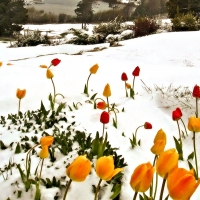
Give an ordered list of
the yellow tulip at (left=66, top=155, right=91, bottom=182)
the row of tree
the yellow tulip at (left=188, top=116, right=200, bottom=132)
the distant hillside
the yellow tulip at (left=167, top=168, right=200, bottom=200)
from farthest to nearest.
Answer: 1. the distant hillside
2. the row of tree
3. the yellow tulip at (left=188, top=116, right=200, bottom=132)
4. the yellow tulip at (left=66, top=155, right=91, bottom=182)
5. the yellow tulip at (left=167, top=168, right=200, bottom=200)

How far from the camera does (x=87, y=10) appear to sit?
18.8 metres

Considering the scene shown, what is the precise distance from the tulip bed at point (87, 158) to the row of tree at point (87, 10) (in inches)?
415

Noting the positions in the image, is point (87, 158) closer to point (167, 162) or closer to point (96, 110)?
point (167, 162)

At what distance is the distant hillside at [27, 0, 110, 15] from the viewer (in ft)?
67.7

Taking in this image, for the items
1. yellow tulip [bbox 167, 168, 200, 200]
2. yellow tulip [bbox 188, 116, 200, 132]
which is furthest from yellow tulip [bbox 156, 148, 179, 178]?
yellow tulip [bbox 188, 116, 200, 132]

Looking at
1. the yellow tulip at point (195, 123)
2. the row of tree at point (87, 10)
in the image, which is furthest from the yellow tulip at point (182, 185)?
the row of tree at point (87, 10)

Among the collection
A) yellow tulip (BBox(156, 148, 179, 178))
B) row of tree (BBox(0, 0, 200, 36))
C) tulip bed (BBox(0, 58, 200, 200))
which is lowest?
tulip bed (BBox(0, 58, 200, 200))

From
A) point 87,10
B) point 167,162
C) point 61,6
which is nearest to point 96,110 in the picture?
point 167,162

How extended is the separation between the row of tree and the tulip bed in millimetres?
10542

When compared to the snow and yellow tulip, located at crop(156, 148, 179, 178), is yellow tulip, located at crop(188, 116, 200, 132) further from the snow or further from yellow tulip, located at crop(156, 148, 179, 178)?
yellow tulip, located at crop(156, 148, 179, 178)

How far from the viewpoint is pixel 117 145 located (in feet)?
5.62

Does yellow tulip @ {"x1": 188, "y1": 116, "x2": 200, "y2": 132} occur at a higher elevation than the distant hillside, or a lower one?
lower

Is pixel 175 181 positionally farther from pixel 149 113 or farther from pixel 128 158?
pixel 149 113

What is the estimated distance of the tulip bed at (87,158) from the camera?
0.72m
